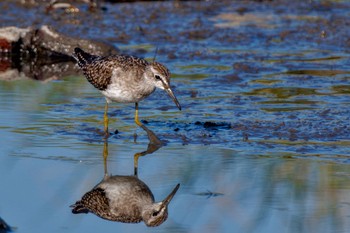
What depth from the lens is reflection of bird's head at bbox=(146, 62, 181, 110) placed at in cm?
942

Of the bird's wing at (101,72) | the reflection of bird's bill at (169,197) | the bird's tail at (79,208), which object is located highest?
the bird's wing at (101,72)

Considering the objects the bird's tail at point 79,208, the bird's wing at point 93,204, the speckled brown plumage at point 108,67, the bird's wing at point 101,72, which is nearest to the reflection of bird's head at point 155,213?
the bird's wing at point 93,204

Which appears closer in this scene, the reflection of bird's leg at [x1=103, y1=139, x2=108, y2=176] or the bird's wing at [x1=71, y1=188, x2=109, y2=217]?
the bird's wing at [x1=71, y1=188, x2=109, y2=217]

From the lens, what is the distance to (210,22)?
53.5 ft

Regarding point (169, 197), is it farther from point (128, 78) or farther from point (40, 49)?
point (40, 49)

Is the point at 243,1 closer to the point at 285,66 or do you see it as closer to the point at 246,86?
the point at 285,66

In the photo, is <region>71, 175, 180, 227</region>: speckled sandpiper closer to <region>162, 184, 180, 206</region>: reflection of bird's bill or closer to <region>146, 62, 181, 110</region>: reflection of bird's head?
<region>162, 184, 180, 206</region>: reflection of bird's bill

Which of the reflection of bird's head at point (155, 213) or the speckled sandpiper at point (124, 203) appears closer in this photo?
A: the reflection of bird's head at point (155, 213)

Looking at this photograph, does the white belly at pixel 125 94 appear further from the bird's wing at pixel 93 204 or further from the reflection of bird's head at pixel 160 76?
the bird's wing at pixel 93 204

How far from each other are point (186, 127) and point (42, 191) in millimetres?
2735

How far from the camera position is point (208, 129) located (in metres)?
10.0

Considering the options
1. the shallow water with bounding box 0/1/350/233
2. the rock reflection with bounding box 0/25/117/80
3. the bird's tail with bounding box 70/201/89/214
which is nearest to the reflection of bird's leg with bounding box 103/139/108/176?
the shallow water with bounding box 0/1/350/233

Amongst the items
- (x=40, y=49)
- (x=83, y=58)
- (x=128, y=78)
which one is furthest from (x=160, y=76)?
(x=40, y=49)

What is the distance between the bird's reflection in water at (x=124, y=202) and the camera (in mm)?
7219
